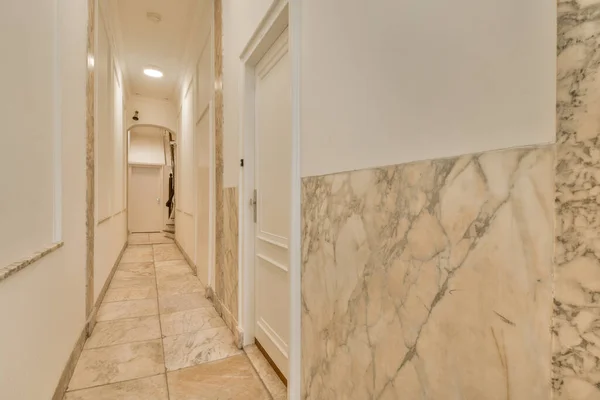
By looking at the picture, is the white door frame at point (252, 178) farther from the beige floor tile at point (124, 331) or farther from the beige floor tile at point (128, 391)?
the beige floor tile at point (124, 331)

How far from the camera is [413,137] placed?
33.1 inches

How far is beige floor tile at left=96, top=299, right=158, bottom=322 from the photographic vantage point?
2.92 m

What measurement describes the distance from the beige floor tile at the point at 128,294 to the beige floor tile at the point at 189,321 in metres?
0.74

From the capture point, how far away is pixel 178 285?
3.99 m

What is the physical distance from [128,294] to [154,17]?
11.4 feet

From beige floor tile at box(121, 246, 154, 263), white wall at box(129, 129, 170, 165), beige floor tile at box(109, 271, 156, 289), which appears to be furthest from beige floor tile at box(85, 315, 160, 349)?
white wall at box(129, 129, 170, 165)

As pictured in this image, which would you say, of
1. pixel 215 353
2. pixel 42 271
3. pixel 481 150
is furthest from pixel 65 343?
pixel 481 150

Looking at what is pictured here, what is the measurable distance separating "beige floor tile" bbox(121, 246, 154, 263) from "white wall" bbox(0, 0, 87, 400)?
3.57 metres

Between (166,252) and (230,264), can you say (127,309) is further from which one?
(166,252)

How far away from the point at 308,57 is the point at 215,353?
2.10 m

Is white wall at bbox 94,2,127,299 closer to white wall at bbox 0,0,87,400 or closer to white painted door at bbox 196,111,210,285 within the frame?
white wall at bbox 0,0,87,400

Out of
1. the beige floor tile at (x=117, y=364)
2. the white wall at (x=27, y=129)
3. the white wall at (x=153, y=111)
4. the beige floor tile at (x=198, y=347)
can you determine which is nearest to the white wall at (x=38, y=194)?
the white wall at (x=27, y=129)

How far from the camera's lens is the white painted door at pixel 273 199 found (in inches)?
73.1

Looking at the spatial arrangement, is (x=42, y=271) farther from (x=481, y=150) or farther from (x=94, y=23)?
(x=94, y=23)
